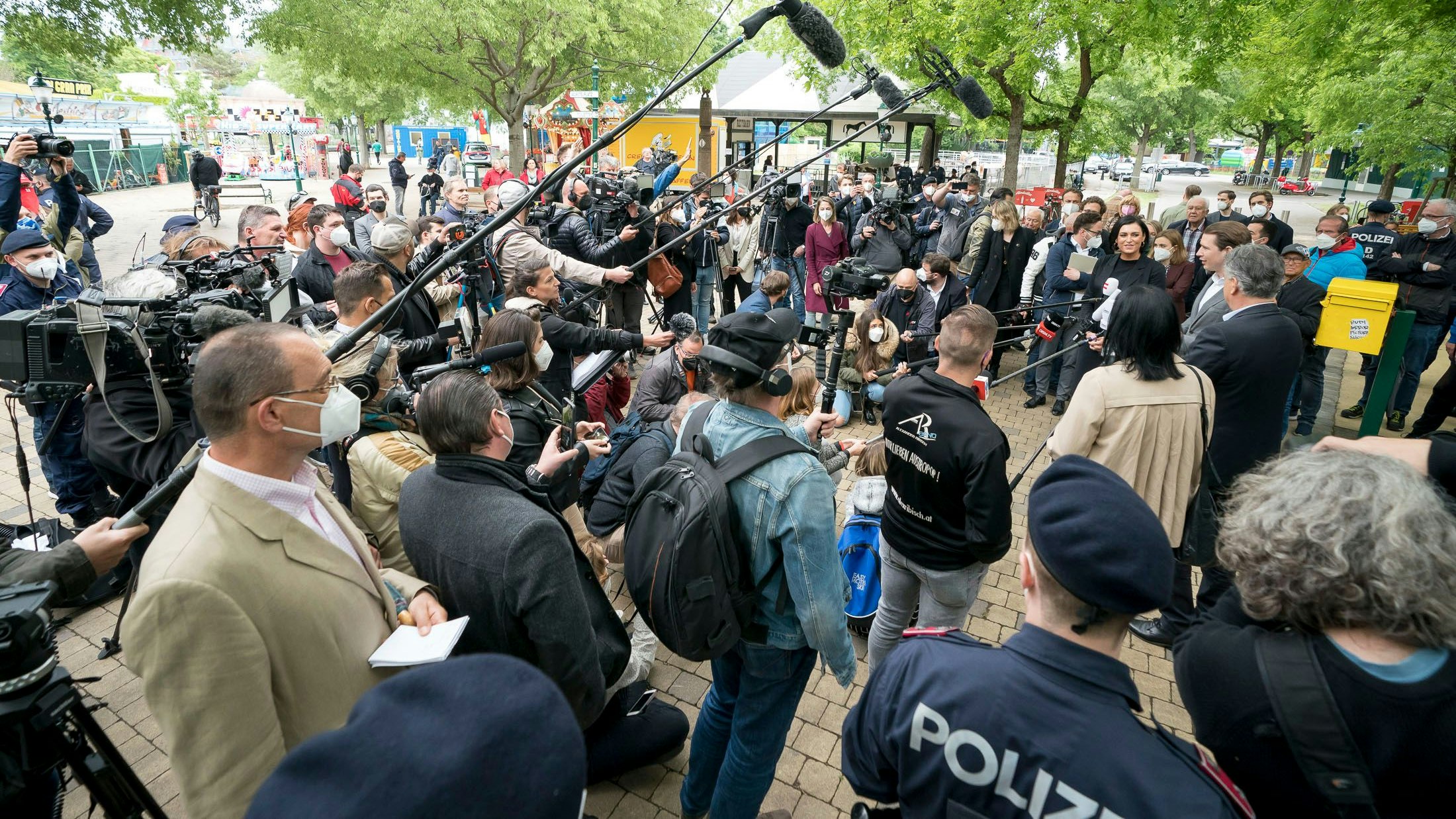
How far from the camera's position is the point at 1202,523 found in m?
3.63

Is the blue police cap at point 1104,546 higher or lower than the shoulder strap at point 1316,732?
higher

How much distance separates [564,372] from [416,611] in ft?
10.2

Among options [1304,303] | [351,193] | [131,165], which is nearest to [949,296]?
[1304,303]

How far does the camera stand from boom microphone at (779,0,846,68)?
283 cm

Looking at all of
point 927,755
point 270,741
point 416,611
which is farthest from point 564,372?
point 927,755

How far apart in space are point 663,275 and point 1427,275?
301 inches

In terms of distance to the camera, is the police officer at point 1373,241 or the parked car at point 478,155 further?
the parked car at point 478,155

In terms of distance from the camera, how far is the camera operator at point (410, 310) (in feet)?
14.4

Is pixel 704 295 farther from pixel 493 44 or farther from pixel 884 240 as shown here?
pixel 493 44

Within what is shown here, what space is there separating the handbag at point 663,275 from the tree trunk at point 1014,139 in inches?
462

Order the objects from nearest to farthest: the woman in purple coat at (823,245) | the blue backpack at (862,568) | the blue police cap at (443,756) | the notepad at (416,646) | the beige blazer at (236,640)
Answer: the blue police cap at (443,756)
the beige blazer at (236,640)
the notepad at (416,646)
the blue backpack at (862,568)
the woman in purple coat at (823,245)

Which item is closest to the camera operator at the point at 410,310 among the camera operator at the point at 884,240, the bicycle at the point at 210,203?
Answer: the camera operator at the point at 884,240

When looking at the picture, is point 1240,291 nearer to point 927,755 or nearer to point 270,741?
point 927,755

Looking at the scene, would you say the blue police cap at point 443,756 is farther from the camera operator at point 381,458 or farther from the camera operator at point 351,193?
the camera operator at point 351,193
